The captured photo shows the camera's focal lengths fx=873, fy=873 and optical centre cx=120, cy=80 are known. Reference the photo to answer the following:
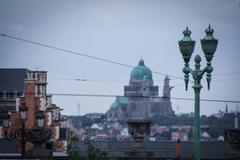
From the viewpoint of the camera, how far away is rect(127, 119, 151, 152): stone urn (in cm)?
3484

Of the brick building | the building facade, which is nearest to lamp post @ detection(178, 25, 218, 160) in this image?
the brick building

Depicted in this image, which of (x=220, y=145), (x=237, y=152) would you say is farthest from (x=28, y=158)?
(x=220, y=145)

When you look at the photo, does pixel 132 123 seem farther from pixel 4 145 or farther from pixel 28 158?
pixel 4 145

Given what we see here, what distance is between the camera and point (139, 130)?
35.1m

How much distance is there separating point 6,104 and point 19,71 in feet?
17.6

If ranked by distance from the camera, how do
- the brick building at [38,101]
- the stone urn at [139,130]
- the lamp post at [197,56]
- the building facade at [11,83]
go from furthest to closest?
the building facade at [11,83], the brick building at [38,101], the stone urn at [139,130], the lamp post at [197,56]

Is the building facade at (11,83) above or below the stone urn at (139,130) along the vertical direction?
above

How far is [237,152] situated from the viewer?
32.1m

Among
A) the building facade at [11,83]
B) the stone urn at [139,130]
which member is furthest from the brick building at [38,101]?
the stone urn at [139,130]

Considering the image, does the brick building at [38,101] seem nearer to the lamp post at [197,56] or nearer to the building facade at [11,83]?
the building facade at [11,83]

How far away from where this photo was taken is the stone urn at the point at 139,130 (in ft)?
114

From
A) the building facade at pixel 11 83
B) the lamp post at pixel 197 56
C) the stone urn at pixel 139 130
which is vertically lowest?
the stone urn at pixel 139 130

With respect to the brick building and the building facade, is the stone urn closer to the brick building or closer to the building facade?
the brick building

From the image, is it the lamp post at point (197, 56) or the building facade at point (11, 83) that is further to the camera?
the building facade at point (11, 83)
